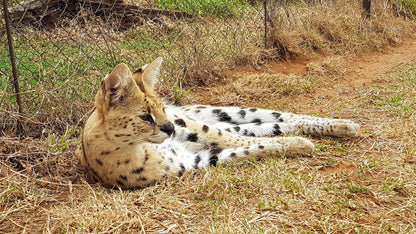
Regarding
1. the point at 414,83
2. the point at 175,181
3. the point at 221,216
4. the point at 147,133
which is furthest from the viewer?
the point at 414,83

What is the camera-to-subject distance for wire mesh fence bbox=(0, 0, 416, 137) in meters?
4.41

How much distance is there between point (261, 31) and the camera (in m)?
7.51

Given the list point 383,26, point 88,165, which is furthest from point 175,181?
point 383,26

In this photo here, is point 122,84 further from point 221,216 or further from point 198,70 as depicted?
point 198,70

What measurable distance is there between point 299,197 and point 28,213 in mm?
1961

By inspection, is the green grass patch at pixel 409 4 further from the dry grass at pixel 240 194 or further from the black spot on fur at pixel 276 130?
the black spot on fur at pixel 276 130

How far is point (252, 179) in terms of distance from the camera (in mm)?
3246

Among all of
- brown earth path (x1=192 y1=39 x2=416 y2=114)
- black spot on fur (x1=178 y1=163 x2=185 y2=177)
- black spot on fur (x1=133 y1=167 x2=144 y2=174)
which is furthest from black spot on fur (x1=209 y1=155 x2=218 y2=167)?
brown earth path (x1=192 y1=39 x2=416 y2=114)

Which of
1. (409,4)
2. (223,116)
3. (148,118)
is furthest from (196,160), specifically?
(409,4)

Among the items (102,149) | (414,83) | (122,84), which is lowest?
(414,83)

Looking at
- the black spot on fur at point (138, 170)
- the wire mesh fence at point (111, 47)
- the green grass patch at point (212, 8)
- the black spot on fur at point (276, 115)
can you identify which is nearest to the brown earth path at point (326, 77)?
the wire mesh fence at point (111, 47)

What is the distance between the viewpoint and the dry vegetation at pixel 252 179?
2.72 metres

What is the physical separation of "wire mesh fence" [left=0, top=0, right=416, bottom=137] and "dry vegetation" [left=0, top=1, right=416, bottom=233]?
0.19ft

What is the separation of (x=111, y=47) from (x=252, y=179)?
3.34 metres
